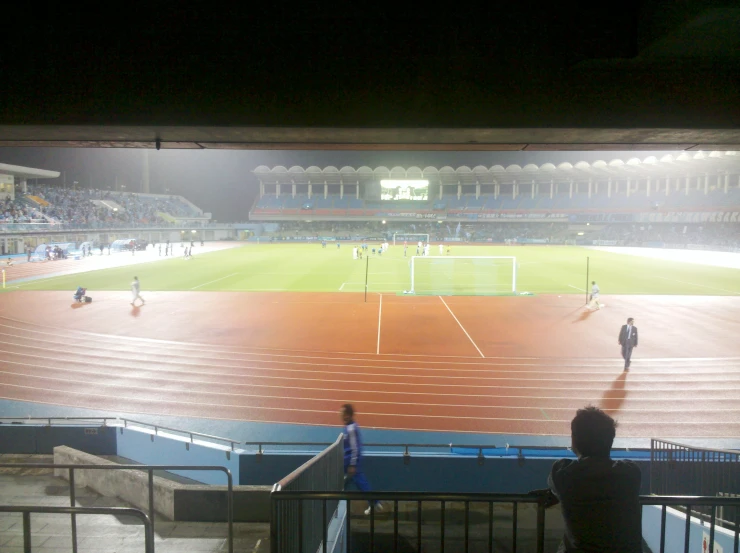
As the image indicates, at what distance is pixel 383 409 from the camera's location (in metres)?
10.9

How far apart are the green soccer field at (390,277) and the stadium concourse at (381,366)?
5.85 metres

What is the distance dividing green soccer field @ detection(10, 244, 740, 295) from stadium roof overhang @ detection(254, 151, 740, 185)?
24.9 m

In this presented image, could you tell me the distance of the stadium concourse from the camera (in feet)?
34.8

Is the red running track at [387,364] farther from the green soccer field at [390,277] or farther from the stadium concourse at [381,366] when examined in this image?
the green soccer field at [390,277]

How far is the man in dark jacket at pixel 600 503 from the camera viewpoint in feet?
7.69

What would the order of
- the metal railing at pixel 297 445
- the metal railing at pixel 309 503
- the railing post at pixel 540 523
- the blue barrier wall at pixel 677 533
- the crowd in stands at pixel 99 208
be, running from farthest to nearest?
1. the crowd in stands at pixel 99 208
2. the metal railing at pixel 297 445
3. the blue barrier wall at pixel 677 533
4. the metal railing at pixel 309 503
5. the railing post at pixel 540 523

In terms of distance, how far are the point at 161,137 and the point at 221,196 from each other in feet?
285

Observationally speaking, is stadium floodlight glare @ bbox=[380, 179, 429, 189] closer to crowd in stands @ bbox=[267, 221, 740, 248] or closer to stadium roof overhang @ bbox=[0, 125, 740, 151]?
crowd in stands @ bbox=[267, 221, 740, 248]

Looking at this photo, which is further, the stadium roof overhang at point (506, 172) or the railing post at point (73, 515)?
the stadium roof overhang at point (506, 172)

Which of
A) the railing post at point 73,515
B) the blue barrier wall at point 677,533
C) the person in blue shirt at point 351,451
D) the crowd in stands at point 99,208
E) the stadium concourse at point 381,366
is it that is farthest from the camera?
the crowd in stands at point 99,208

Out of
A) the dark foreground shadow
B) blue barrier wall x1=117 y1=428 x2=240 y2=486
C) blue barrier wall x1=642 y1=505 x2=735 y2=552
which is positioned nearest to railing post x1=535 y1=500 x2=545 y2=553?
blue barrier wall x1=642 y1=505 x2=735 y2=552

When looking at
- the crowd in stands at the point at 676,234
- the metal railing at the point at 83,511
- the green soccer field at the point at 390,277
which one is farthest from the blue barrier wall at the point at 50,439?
the crowd in stands at the point at 676,234

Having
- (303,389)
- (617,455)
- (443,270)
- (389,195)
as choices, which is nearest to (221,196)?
(389,195)

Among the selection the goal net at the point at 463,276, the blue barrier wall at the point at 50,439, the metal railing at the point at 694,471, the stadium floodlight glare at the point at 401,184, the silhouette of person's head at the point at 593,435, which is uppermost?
the stadium floodlight glare at the point at 401,184
